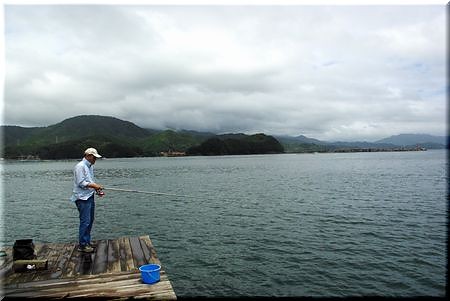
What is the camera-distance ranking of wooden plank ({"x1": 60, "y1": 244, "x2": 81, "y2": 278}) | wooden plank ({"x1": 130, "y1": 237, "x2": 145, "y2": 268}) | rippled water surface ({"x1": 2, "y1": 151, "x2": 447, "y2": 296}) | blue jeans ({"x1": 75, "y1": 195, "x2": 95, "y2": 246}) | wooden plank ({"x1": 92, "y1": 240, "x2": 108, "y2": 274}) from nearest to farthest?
wooden plank ({"x1": 60, "y1": 244, "x2": 81, "y2": 278})
wooden plank ({"x1": 92, "y1": 240, "x2": 108, "y2": 274})
wooden plank ({"x1": 130, "y1": 237, "x2": 145, "y2": 268})
blue jeans ({"x1": 75, "y1": 195, "x2": 95, "y2": 246})
rippled water surface ({"x1": 2, "y1": 151, "x2": 447, "y2": 296})

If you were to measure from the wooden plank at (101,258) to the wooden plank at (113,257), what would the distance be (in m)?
0.12

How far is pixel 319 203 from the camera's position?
102 feet

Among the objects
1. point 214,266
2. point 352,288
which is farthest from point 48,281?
point 352,288

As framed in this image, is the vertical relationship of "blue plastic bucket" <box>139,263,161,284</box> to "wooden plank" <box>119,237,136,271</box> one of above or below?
above

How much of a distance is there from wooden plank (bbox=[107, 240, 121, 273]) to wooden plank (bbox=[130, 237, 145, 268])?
1.76 ft

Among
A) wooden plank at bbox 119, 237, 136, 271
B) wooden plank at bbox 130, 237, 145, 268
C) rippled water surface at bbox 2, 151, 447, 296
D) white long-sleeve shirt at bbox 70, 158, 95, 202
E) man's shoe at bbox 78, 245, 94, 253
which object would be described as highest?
white long-sleeve shirt at bbox 70, 158, 95, 202

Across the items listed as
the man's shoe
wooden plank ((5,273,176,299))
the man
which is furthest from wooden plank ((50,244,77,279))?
wooden plank ((5,273,176,299))

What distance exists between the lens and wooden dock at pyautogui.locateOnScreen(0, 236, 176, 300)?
838 centimetres

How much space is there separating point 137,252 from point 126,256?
54 cm

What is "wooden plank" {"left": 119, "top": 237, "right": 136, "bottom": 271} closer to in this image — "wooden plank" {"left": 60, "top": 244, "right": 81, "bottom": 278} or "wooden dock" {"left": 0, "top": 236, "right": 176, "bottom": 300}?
"wooden dock" {"left": 0, "top": 236, "right": 176, "bottom": 300}

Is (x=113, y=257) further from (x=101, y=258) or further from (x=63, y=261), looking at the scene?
(x=63, y=261)

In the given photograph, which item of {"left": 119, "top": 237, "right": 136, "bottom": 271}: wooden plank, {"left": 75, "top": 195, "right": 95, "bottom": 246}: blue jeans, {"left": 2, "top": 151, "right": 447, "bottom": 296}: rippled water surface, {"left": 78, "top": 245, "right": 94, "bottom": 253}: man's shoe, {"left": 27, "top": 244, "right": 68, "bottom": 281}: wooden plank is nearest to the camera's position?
{"left": 27, "top": 244, "right": 68, "bottom": 281}: wooden plank

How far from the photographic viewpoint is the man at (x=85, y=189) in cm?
1099

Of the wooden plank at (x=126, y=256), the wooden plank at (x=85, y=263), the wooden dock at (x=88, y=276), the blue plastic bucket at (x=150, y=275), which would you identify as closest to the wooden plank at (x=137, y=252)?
the wooden dock at (x=88, y=276)
